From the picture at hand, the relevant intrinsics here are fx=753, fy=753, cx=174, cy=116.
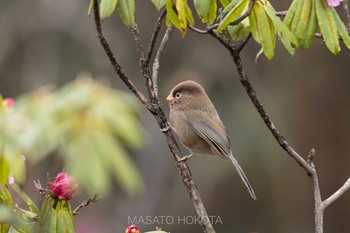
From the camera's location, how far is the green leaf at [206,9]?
130 inches

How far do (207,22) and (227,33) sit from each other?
0.88ft

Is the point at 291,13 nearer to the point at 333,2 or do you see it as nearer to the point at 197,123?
the point at 333,2

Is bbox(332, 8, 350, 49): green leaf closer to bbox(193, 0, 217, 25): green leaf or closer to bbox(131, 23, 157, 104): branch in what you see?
bbox(193, 0, 217, 25): green leaf

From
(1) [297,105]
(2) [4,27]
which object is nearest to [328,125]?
(1) [297,105]

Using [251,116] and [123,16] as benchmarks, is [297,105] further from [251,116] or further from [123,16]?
[123,16]

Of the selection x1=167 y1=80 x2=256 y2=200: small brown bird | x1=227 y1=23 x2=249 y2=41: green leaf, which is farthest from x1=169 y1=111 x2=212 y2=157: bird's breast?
x1=227 y1=23 x2=249 y2=41: green leaf

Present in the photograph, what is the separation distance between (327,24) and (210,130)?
2507 mm

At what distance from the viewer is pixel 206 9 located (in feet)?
10.9

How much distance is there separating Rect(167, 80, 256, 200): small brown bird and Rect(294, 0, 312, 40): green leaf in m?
2.27

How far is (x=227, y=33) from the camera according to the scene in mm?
3734

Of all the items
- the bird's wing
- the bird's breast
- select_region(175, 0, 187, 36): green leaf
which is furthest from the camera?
the bird's breast

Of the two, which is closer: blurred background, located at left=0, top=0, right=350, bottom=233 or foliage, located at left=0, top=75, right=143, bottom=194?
foliage, located at left=0, top=75, right=143, bottom=194

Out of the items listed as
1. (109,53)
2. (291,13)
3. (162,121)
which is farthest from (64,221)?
(291,13)

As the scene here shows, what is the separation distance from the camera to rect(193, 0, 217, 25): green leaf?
3.31 meters
